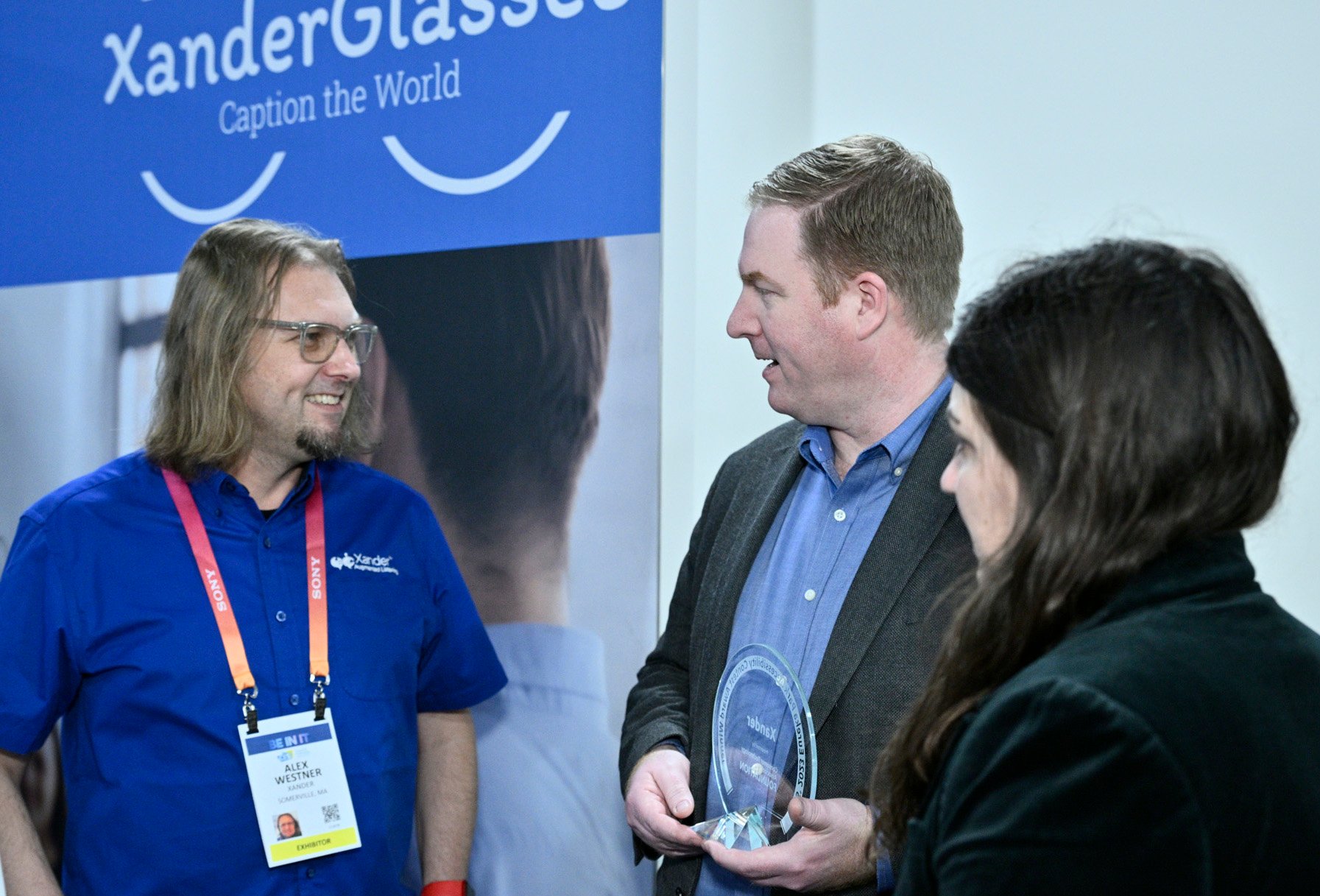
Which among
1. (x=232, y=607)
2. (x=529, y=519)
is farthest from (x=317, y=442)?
(x=529, y=519)

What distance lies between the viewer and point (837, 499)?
2010 millimetres

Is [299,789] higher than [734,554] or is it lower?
lower

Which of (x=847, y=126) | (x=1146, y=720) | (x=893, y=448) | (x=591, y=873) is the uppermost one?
(x=847, y=126)

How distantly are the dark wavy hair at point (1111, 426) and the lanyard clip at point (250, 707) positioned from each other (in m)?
1.47

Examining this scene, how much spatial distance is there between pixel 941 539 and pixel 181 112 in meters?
2.61

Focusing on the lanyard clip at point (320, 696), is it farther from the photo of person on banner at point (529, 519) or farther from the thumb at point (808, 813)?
the thumb at point (808, 813)

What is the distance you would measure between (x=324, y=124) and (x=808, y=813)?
2.32 m

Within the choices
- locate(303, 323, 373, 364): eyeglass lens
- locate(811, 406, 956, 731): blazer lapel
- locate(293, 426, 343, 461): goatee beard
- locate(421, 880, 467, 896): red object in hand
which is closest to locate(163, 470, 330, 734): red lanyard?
locate(293, 426, 343, 461): goatee beard

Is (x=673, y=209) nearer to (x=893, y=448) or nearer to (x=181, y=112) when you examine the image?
(x=893, y=448)

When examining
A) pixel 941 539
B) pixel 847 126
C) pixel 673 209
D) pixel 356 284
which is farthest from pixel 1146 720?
pixel 356 284

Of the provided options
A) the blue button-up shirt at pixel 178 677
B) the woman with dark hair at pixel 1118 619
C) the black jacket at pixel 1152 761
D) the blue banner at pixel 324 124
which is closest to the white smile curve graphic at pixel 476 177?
the blue banner at pixel 324 124

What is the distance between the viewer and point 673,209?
2705 millimetres

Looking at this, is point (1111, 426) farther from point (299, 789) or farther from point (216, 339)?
point (216, 339)

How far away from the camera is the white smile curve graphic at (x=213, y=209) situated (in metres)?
3.29
